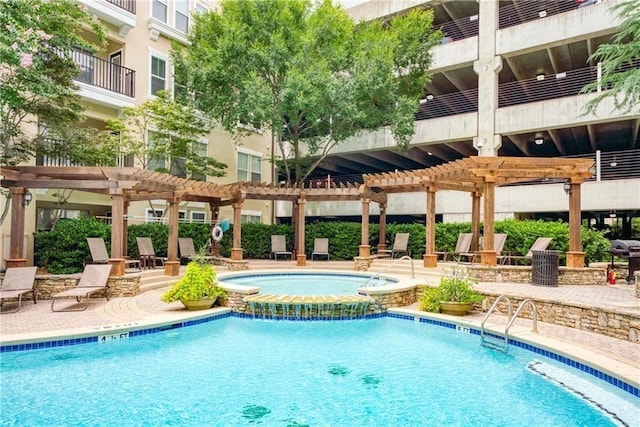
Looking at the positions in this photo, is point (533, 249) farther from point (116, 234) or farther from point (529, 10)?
point (529, 10)

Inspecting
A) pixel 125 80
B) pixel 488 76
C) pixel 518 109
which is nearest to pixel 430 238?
pixel 518 109

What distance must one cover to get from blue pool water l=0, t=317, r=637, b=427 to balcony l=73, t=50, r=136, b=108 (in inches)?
438

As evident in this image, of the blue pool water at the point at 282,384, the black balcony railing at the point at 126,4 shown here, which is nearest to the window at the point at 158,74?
the black balcony railing at the point at 126,4

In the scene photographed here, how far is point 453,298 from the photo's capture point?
28.9ft

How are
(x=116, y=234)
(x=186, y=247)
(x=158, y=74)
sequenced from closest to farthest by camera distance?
(x=116, y=234) < (x=186, y=247) < (x=158, y=74)

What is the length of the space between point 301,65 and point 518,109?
849cm

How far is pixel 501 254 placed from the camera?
13.8m

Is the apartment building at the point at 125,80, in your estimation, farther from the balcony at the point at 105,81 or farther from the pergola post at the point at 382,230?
the pergola post at the point at 382,230

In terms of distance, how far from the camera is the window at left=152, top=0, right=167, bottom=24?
18.1 meters

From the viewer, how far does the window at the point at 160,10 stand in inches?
713

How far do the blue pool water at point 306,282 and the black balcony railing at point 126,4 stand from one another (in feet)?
36.9

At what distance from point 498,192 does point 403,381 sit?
530 inches

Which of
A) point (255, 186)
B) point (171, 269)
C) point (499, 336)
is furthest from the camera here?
point (255, 186)

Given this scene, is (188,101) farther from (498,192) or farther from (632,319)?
(632,319)
